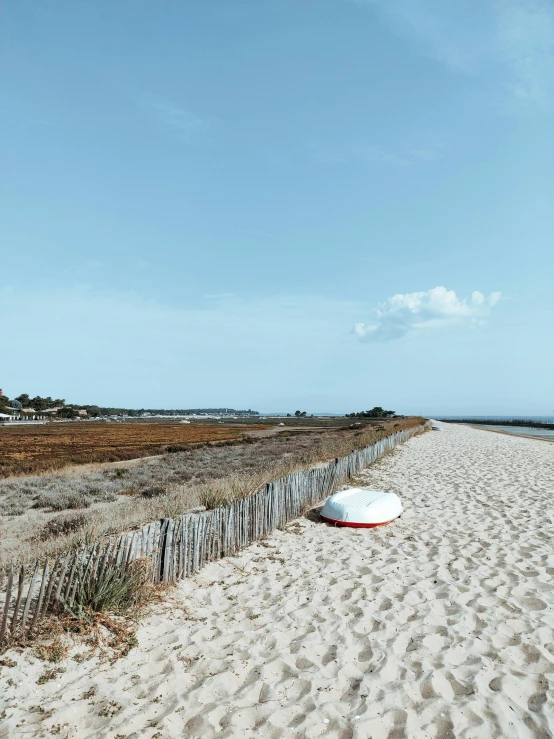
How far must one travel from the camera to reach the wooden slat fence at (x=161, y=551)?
4.26 metres

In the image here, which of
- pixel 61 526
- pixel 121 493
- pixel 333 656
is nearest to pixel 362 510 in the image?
pixel 333 656

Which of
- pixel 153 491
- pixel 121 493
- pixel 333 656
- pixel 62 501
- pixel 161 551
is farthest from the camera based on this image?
pixel 121 493

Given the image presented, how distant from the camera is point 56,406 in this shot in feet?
547

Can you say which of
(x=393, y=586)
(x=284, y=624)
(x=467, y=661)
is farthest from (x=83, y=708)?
(x=393, y=586)

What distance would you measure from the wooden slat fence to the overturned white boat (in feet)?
2.73

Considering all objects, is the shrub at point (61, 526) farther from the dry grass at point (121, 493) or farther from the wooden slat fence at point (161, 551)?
the wooden slat fence at point (161, 551)

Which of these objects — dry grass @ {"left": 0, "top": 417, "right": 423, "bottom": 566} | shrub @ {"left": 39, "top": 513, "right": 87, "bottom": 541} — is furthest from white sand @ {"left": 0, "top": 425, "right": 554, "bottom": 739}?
shrub @ {"left": 39, "top": 513, "right": 87, "bottom": 541}

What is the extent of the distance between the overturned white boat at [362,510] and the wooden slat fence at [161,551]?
0.83 meters

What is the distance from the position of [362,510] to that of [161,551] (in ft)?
13.8

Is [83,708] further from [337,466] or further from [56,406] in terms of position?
[56,406]

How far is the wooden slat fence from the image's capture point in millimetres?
4262

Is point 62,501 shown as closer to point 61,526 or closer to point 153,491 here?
point 153,491

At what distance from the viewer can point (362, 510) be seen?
839 cm

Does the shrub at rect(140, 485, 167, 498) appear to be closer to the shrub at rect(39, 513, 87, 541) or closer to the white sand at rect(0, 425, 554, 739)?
the shrub at rect(39, 513, 87, 541)
